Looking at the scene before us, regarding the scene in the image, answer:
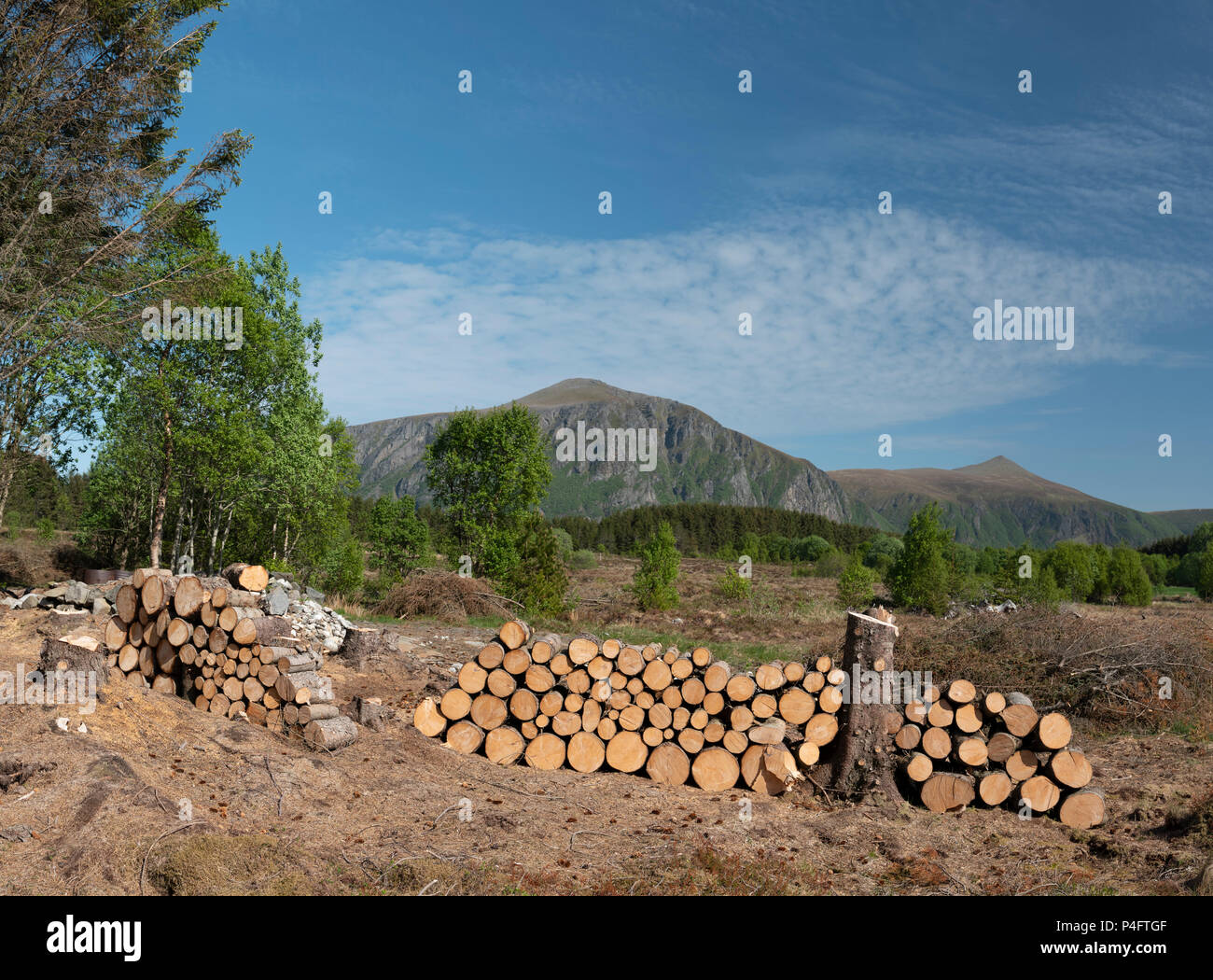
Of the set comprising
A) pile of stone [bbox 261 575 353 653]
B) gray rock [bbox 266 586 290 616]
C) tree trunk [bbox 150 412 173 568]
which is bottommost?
pile of stone [bbox 261 575 353 653]

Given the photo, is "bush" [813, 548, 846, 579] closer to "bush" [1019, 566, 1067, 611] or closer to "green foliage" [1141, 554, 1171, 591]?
"green foliage" [1141, 554, 1171, 591]

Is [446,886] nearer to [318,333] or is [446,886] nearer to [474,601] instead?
[474,601]

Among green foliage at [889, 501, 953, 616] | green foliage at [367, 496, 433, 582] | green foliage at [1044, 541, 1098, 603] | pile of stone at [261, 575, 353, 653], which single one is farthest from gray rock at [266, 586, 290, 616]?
green foliage at [1044, 541, 1098, 603]

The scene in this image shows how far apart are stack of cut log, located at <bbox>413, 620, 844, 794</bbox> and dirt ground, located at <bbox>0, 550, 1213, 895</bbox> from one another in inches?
11.0

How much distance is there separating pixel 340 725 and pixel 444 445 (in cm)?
2115

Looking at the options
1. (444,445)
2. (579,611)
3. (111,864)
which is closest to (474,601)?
(579,611)

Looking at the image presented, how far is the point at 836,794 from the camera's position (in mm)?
8227

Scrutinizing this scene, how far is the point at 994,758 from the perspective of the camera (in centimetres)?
802

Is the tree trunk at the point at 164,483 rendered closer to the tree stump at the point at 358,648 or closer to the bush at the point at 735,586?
the tree stump at the point at 358,648

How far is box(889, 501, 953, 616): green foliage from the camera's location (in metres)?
25.9

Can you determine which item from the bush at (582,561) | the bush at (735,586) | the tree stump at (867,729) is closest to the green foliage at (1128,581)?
the bush at (735,586)

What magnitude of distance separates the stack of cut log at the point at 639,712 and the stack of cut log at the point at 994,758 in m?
0.99

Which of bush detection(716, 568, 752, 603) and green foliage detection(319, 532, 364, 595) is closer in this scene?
green foliage detection(319, 532, 364, 595)

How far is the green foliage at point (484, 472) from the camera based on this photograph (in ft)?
91.7
